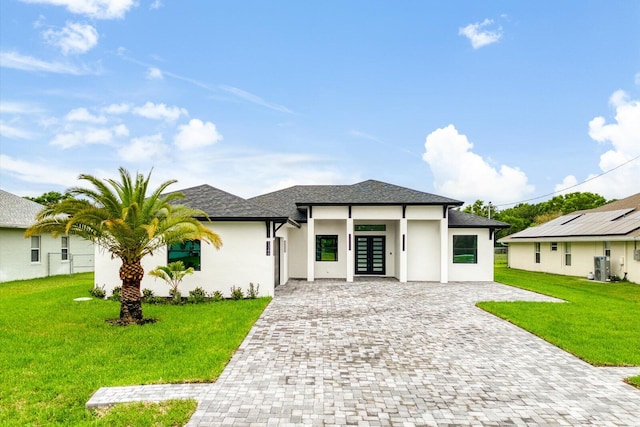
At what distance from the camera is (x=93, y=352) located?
6742mm

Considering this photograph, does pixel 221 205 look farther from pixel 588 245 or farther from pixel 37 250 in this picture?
pixel 588 245

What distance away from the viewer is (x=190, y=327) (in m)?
8.62

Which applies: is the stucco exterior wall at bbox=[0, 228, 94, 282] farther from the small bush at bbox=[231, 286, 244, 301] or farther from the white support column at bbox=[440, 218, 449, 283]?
the white support column at bbox=[440, 218, 449, 283]

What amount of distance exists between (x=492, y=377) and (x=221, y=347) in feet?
15.6

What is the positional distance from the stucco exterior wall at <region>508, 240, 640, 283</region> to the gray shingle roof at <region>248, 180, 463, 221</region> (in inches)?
386

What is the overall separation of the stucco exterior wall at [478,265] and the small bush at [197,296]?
37.7 ft

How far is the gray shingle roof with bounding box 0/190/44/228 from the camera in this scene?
1781 cm

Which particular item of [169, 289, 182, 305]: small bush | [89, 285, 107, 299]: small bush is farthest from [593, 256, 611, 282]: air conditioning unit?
[89, 285, 107, 299]: small bush

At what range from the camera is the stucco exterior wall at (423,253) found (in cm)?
1744

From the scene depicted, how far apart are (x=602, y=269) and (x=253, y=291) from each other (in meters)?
18.2

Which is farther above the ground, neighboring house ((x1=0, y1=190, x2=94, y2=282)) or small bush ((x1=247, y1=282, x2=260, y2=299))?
neighboring house ((x1=0, y1=190, x2=94, y2=282))

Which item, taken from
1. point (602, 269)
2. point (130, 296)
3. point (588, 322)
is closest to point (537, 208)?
point (602, 269)

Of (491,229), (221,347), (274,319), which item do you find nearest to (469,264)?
(491,229)

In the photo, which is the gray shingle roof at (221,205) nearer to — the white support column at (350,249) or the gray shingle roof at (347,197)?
the gray shingle roof at (347,197)
